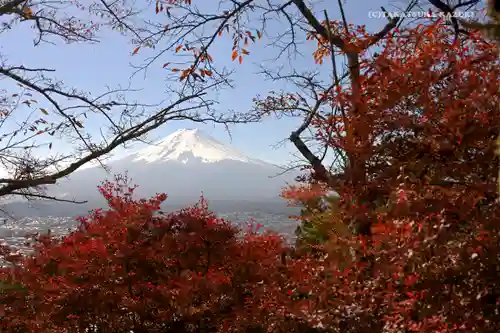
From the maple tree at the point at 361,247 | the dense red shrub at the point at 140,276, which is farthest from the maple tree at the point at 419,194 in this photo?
the dense red shrub at the point at 140,276

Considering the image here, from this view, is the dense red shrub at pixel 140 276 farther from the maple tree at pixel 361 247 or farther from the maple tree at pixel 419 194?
the maple tree at pixel 419 194

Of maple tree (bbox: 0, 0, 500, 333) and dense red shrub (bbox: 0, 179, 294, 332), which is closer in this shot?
maple tree (bbox: 0, 0, 500, 333)

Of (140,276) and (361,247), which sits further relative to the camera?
(140,276)

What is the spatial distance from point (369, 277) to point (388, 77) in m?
1.65

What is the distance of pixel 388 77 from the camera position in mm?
2770

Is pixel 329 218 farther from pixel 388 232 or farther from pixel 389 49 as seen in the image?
pixel 389 49

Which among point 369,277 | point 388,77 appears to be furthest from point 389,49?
point 369,277

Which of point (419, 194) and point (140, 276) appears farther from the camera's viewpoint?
point (140, 276)

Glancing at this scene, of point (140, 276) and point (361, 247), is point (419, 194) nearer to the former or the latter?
point (361, 247)

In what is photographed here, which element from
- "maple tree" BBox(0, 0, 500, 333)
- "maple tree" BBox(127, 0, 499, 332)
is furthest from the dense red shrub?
"maple tree" BBox(127, 0, 499, 332)

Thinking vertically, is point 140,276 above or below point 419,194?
below

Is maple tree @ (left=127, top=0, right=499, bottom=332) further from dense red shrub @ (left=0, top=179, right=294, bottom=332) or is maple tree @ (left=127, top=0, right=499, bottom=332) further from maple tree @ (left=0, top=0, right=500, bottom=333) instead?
dense red shrub @ (left=0, top=179, right=294, bottom=332)

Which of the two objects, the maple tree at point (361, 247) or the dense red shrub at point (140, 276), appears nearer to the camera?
the maple tree at point (361, 247)

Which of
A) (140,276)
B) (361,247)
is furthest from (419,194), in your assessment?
(140,276)
